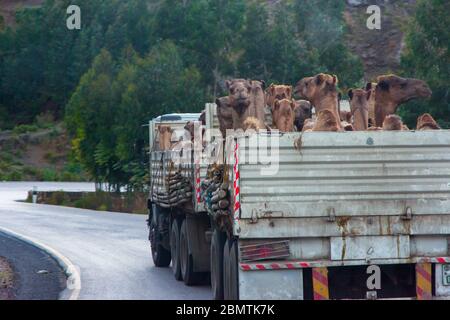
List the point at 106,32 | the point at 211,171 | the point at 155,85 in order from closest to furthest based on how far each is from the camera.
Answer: the point at 211,171 < the point at 155,85 < the point at 106,32

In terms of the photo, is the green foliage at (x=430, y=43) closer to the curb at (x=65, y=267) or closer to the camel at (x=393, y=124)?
the curb at (x=65, y=267)

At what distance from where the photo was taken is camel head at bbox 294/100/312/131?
1555 cm

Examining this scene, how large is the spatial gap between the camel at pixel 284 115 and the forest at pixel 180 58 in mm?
8575

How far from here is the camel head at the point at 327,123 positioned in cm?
1271

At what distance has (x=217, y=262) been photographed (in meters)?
13.7

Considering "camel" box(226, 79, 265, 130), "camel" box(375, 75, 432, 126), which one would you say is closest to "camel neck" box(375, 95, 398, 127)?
"camel" box(375, 75, 432, 126)

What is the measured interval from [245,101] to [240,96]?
3.8 inches

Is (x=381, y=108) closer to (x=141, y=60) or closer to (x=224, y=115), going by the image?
(x=224, y=115)

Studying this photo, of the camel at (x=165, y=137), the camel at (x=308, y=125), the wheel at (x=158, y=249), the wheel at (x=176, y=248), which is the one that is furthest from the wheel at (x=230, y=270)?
the wheel at (x=158, y=249)

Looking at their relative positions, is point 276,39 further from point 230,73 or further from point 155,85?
point 155,85

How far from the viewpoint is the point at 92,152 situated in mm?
45125

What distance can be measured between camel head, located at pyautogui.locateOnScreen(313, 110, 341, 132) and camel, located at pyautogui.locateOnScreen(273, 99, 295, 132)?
1536 mm

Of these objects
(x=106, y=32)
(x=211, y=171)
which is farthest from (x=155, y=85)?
(x=106, y=32)
